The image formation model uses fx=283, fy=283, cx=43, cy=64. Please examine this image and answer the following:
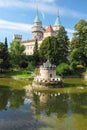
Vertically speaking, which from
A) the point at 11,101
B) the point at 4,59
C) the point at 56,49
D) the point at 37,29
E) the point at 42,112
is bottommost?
the point at 42,112

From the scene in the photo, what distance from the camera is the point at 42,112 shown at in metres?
26.0

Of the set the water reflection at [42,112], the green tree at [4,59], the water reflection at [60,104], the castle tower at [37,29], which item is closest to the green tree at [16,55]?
the green tree at [4,59]

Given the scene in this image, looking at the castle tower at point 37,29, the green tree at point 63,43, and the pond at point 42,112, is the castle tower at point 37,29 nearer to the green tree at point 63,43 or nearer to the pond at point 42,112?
the green tree at point 63,43

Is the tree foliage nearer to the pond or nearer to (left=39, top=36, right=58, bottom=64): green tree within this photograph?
(left=39, top=36, right=58, bottom=64): green tree

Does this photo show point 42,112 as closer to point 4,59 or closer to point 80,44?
point 4,59

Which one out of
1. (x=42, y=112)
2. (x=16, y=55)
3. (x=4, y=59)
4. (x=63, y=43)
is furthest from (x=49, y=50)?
(x=42, y=112)

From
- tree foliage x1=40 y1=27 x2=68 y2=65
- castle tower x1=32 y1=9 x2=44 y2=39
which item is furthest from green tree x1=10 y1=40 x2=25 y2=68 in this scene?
castle tower x1=32 y1=9 x2=44 y2=39

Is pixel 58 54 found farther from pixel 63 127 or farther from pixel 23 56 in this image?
pixel 63 127

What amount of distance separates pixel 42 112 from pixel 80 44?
55.0 meters

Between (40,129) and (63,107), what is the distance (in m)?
9.00

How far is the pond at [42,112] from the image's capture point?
69.7 ft

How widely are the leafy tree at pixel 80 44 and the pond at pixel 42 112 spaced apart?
134ft

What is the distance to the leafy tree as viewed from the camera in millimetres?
76688

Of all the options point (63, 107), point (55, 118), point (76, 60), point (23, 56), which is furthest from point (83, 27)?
point (55, 118)
